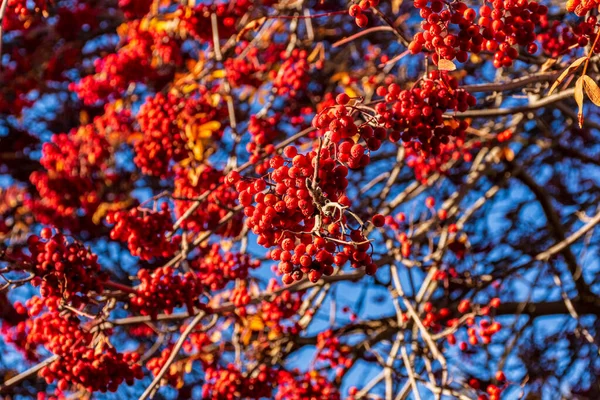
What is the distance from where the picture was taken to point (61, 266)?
8.82 feet

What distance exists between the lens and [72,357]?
2896 millimetres

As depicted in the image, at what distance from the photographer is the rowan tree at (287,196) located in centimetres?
229

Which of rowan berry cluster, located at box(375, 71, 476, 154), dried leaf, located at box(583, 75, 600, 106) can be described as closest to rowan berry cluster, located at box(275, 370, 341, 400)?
rowan berry cluster, located at box(375, 71, 476, 154)

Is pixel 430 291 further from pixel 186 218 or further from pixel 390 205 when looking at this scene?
pixel 186 218

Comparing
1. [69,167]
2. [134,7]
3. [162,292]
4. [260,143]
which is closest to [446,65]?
[162,292]

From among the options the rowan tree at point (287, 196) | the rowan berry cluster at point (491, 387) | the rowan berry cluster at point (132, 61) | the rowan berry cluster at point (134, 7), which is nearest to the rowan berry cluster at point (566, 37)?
Result: the rowan tree at point (287, 196)

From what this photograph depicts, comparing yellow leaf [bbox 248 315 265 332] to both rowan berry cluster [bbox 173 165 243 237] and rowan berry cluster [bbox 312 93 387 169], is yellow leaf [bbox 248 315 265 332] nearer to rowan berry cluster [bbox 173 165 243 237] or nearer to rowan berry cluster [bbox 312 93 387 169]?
rowan berry cluster [bbox 173 165 243 237]

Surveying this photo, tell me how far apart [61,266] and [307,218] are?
1.19m

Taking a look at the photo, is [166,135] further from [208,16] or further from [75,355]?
[75,355]

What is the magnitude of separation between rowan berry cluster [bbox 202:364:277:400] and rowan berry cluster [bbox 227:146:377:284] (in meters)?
1.59

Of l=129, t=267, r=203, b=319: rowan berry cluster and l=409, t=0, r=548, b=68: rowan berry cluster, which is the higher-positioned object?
l=409, t=0, r=548, b=68: rowan berry cluster

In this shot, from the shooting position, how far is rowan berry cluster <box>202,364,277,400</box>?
135 inches

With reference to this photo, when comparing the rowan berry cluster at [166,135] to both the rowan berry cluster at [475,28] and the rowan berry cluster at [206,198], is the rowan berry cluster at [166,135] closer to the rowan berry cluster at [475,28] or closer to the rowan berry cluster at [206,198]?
the rowan berry cluster at [206,198]

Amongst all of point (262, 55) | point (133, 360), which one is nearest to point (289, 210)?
point (133, 360)
